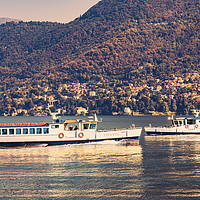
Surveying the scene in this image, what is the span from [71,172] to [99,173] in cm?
359

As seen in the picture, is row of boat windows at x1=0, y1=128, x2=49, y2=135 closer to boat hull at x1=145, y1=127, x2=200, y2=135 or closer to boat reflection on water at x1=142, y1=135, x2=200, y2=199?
boat reflection on water at x1=142, y1=135, x2=200, y2=199

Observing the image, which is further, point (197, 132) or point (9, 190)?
point (197, 132)

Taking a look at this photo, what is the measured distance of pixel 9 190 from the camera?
51250 millimetres

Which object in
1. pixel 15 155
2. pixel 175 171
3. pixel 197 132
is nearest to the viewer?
pixel 175 171

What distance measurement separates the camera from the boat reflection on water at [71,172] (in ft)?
165

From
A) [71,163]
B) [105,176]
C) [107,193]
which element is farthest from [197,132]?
[107,193]

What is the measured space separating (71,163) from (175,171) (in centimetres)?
1510

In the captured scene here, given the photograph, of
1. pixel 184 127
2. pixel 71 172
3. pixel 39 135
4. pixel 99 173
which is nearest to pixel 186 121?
pixel 184 127

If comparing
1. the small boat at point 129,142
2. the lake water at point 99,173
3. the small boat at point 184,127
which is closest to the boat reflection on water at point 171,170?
the lake water at point 99,173

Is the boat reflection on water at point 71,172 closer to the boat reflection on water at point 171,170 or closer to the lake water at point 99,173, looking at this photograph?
the lake water at point 99,173

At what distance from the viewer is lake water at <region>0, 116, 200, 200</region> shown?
163 feet

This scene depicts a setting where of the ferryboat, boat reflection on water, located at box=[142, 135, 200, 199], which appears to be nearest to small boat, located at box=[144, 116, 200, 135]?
boat reflection on water, located at box=[142, 135, 200, 199]

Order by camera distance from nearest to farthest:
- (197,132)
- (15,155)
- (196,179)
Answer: (196,179) < (15,155) < (197,132)

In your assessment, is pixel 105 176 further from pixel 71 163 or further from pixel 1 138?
pixel 1 138
